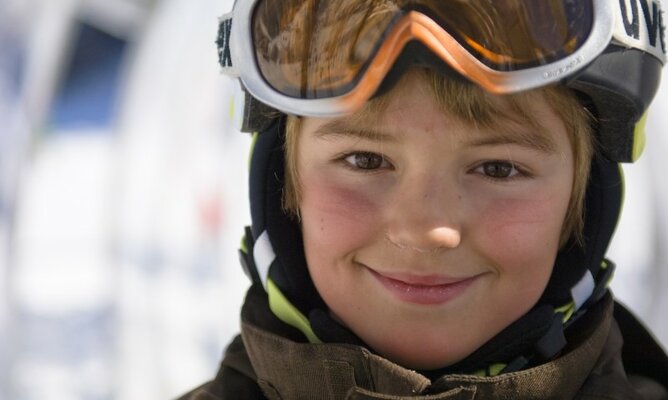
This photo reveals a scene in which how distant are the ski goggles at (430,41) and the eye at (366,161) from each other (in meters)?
0.10

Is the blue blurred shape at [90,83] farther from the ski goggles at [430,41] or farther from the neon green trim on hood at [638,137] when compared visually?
the neon green trim on hood at [638,137]

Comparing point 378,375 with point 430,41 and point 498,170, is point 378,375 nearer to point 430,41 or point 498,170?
point 498,170

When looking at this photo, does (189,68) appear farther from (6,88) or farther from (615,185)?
(615,185)

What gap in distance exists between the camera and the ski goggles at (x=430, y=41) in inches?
54.5

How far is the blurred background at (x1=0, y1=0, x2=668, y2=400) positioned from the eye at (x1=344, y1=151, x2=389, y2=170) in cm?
176

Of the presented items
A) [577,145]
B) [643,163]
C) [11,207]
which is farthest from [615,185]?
[11,207]

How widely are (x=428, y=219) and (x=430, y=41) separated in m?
0.26

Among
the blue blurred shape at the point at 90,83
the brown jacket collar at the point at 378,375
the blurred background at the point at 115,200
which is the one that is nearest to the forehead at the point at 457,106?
the brown jacket collar at the point at 378,375

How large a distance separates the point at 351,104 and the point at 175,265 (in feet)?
7.10

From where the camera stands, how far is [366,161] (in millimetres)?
1519

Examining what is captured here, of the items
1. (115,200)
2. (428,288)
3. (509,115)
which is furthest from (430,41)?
(115,200)

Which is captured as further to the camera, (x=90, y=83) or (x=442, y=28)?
(x=90, y=83)

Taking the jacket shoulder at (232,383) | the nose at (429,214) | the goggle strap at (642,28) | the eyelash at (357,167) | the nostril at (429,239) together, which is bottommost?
the jacket shoulder at (232,383)

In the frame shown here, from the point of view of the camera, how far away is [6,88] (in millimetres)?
3768
